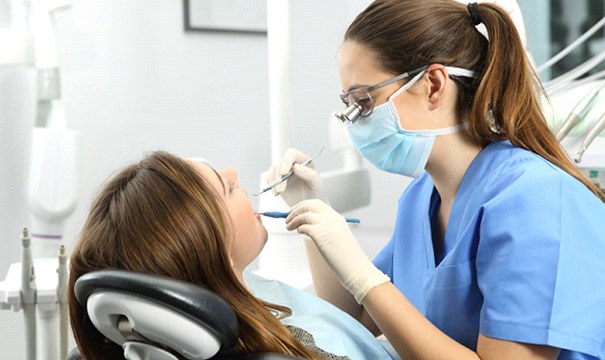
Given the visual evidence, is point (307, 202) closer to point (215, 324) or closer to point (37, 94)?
point (215, 324)

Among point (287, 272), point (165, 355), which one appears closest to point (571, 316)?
point (165, 355)

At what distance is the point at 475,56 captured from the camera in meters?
1.38

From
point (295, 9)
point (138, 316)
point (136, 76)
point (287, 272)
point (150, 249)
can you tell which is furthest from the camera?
point (295, 9)

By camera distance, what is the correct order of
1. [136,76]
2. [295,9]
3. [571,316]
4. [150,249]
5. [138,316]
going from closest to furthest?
[138,316], [150,249], [571,316], [136,76], [295,9]

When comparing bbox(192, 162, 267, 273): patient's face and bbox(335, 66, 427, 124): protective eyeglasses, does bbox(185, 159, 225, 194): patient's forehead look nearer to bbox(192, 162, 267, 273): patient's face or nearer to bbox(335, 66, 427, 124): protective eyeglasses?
bbox(192, 162, 267, 273): patient's face

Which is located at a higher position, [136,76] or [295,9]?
[295,9]

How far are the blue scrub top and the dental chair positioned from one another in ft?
1.53

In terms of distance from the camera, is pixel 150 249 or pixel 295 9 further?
pixel 295 9

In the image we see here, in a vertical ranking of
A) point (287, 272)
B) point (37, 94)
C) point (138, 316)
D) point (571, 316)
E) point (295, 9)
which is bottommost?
point (287, 272)

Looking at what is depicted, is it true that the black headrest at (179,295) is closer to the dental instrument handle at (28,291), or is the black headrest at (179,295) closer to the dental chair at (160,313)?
the dental chair at (160,313)

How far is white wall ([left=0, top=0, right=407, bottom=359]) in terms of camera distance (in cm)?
234

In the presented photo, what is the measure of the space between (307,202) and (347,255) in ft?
0.36

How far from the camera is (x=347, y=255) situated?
1275mm

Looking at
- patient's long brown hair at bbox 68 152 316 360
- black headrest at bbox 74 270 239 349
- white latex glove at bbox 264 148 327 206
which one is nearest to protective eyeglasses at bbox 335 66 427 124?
white latex glove at bbox 264 148 327 206
